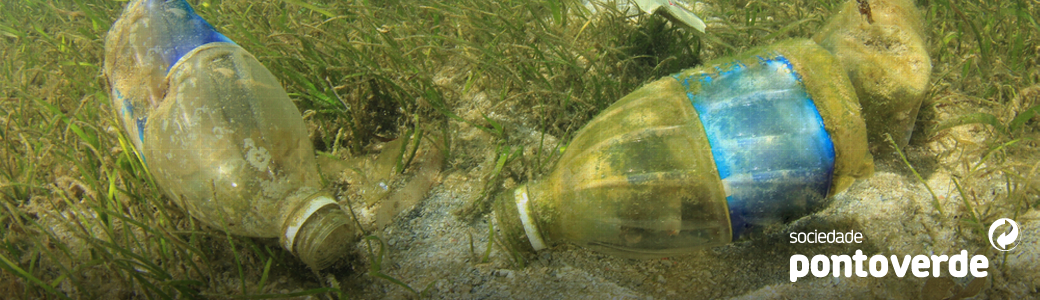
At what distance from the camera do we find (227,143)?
1.44 meters

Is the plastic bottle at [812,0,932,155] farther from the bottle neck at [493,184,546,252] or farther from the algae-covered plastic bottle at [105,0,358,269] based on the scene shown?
the algae-covered plastic bottle at [105,0,358,269]

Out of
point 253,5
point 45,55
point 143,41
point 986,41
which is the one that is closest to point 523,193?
point 143,41

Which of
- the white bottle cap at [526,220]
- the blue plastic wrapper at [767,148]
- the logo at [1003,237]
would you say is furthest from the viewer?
the logo at [1003,237]

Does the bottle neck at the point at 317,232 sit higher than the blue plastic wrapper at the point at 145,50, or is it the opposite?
the blue plastic wrapper at the point at 145,50

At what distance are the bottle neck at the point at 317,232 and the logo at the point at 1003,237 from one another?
6.61 feet

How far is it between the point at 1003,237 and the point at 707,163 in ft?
3.64

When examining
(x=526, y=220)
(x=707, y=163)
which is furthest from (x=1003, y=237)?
(x=526, y=220)

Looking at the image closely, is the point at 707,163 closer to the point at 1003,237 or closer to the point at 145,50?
the point at 1003,237

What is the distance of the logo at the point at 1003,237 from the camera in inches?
58.5

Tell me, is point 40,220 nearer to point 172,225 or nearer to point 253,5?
point 172,225

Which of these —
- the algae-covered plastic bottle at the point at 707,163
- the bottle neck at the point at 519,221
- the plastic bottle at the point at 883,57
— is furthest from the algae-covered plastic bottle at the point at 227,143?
the plastic bottle at the point at 883,57

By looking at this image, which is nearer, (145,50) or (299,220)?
(299,220)

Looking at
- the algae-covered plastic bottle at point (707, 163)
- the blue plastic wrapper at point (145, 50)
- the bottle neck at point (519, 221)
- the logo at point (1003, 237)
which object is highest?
the blue plastic wrapper at point (145, 50)

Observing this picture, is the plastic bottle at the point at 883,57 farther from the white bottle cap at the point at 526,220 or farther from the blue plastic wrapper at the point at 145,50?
the blue plastic wrapper at the point at 145,50
